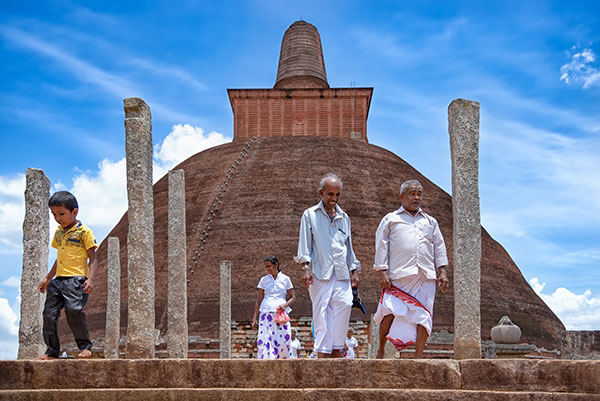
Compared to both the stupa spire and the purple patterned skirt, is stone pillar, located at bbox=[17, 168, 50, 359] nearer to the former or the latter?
the purple patterned skirt

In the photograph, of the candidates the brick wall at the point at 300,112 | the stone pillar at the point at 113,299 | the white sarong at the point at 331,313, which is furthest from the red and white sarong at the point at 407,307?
the brick wall at the point at 300,112

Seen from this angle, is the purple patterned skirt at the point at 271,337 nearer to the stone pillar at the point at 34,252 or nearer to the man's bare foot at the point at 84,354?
the stone pillar at the point at 34,252

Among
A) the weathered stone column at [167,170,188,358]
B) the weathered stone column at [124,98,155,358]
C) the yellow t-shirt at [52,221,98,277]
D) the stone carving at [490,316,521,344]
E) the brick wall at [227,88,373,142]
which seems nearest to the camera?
the yellow t-shirt at [52,221,98,277]

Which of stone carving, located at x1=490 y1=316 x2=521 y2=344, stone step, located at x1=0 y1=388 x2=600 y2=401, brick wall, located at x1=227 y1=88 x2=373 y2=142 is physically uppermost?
brick wall, located at x1=227 y1=88 x2=373 y2=142

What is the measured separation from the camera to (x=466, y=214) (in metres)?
7.80

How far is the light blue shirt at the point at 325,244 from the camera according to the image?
660 cm

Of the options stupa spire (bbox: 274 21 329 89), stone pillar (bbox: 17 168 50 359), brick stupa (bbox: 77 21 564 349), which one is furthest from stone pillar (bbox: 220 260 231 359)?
stupa spire (bbox: 274 21 329 89)

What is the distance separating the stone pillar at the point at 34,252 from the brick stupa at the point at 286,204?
18155mm

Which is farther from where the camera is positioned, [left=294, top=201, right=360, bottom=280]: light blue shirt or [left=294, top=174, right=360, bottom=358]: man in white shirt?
[left=294, top=201, right=360, bottom=280]: light blue shirt

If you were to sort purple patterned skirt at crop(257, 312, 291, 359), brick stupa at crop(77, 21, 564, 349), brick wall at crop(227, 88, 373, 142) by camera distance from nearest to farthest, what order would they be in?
purple patterned skirt at crop(257, 312, 291, 359)
brick stupa at crop(77, 21, 564, 349)
brick wall at crop(227, 88, 373, 142)

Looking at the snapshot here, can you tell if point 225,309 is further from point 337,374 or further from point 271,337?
point 337,374

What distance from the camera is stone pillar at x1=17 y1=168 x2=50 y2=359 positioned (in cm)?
899

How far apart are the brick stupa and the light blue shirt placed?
68.5 ft

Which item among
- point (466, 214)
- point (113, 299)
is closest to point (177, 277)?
point (466, 214)
